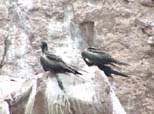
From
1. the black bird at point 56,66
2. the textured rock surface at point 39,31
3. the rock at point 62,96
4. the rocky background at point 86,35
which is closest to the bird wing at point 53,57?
the black bird at point 56,66

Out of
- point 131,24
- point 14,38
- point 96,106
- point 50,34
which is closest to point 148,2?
point 131,24

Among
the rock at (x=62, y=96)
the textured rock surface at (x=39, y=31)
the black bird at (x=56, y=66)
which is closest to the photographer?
the rock at (x=62, y=96)

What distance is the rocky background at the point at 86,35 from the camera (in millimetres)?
4039

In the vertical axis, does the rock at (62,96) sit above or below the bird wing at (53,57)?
below

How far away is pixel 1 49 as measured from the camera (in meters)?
4.02

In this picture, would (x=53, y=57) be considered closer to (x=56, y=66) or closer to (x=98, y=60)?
(x=56, y=66)

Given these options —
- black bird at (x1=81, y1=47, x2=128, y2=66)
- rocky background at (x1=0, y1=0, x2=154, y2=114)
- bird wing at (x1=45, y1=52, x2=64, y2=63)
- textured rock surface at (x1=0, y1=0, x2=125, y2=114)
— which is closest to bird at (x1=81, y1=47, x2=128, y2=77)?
black bird at (x1=81, y1=47, x2=128, y2=66)

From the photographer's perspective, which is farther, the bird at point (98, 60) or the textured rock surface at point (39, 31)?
the textured rock surface at point (39, 31)

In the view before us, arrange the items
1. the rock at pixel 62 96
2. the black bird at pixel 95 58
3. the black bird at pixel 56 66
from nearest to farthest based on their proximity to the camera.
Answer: the rock at pixel 62 96
the black bird at pixel 56 66
the black bird at pixel 95 58

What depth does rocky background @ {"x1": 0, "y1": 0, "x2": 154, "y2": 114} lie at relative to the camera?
404 cm

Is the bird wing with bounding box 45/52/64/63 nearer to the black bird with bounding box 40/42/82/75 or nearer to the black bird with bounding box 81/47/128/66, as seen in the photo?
the black bird with bounding box 40/42/82/75

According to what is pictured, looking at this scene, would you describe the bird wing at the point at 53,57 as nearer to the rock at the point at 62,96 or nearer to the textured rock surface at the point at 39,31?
the rock at the point at 62,96

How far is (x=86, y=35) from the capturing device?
4.18 meters

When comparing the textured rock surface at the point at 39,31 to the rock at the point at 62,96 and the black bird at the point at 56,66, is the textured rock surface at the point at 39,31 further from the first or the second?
the rock at the point at 62,96
